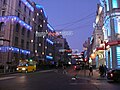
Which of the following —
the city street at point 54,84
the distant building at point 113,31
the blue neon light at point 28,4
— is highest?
the blue neon light at point 28,4

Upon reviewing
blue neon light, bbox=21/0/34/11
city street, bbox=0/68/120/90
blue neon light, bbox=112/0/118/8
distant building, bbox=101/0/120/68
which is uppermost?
blue neon light, bbox=21/0/34/11

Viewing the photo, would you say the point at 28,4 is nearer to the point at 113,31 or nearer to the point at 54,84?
the point at 113,31

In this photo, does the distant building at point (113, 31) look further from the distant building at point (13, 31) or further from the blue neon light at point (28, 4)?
the blue neon light at point (28, 4)

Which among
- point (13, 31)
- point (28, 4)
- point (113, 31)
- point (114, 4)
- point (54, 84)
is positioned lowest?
point (54, 84)

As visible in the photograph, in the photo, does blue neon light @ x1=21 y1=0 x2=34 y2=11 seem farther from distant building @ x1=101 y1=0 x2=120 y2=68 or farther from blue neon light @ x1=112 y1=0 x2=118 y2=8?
blue neon light @ x1=112 y1=0 x2=118 y2=8

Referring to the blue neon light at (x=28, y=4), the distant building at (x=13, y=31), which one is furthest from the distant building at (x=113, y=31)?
the blue neon light at (x=28, y=4)

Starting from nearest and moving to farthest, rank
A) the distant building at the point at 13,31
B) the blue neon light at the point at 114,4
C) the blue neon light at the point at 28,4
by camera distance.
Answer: the blue neon light at the point at 114,4 → the distant building at the point at 13,31 → the blue neon light at the point at 28,4

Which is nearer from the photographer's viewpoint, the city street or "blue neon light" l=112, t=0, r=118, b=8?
the city street

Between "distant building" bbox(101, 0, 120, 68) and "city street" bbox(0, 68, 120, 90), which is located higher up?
"distant building" bbox(101, 0, 120, 68)

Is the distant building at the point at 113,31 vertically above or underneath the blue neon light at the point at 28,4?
underneath

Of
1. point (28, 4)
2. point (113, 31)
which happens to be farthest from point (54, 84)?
point (28, 4)

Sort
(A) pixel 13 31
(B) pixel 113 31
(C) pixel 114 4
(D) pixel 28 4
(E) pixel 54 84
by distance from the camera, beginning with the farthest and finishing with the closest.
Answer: (D) pixel 28 4, (A) pixel 13 31, (C) pixel 114 4, (B) pixel 113 31, (E) pixel 54 84

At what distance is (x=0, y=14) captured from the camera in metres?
62.3

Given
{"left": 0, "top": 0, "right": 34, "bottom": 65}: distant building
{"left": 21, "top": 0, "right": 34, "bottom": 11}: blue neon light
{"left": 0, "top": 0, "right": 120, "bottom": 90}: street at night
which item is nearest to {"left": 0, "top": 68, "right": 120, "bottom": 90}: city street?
{"left": 0, "top": 0, "right": 120, "bottom": 90}: street at night
